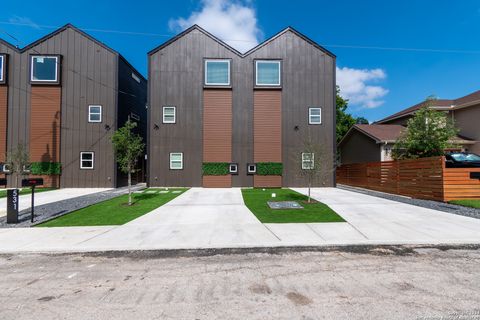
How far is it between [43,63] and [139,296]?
22.1 meters

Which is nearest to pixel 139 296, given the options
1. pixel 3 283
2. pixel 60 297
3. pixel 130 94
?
pixel 60 297

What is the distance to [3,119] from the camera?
19.3 meters

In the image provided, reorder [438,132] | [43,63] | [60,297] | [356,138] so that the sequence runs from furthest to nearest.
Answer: [356,138], [43,63], [438,132], [60,297]

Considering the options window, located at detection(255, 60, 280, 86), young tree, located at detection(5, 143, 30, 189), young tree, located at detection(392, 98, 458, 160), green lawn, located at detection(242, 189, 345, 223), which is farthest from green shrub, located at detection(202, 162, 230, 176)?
young tree, located at detection(392, 98, 458, 160)

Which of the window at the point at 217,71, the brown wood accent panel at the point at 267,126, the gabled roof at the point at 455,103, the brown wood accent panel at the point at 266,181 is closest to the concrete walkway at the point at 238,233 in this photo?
the brown wood accent panel at the point at 266,181

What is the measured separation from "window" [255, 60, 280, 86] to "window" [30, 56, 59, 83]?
47.1ft

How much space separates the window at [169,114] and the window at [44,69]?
313 inches

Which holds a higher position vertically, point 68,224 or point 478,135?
point 478,135

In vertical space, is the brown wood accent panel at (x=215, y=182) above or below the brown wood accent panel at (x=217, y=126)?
below

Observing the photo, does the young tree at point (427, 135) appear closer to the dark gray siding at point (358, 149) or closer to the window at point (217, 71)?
the dark gray siding at point (358, 149)

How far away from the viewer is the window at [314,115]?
20109mm

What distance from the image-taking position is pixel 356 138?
2562cm

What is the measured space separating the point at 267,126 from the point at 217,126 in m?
3.65

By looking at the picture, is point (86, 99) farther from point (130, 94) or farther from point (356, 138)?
point (356, 138)
